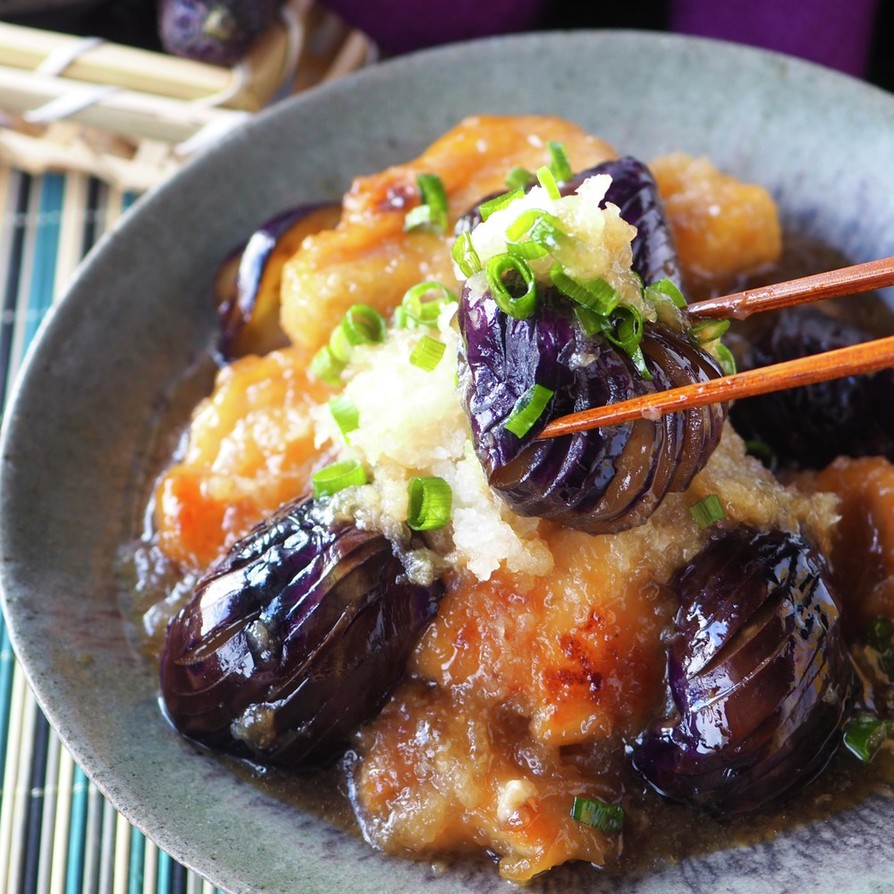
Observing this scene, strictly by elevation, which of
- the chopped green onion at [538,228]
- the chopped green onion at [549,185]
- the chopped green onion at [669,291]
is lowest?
the chopped green onion at [669,291]

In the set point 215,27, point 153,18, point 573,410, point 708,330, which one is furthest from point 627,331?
point 153,18

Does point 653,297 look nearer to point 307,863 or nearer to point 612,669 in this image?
point 612,669

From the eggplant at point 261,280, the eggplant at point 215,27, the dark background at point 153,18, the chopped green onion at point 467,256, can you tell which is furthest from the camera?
the dark background at point 153,18

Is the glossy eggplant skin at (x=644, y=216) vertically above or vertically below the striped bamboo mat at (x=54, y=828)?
above

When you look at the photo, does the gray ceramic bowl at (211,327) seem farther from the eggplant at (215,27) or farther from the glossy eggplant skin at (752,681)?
the eggplant at (215,27)

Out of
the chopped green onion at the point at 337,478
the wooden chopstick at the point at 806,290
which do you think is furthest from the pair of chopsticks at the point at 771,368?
the chopped green onion at the point at 337,478

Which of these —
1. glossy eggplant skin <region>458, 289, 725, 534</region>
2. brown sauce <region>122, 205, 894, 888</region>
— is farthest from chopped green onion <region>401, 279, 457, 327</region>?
brown sauce <region>122, 205, 894, 888</region>

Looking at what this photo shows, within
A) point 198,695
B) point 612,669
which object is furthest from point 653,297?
point 198,695
